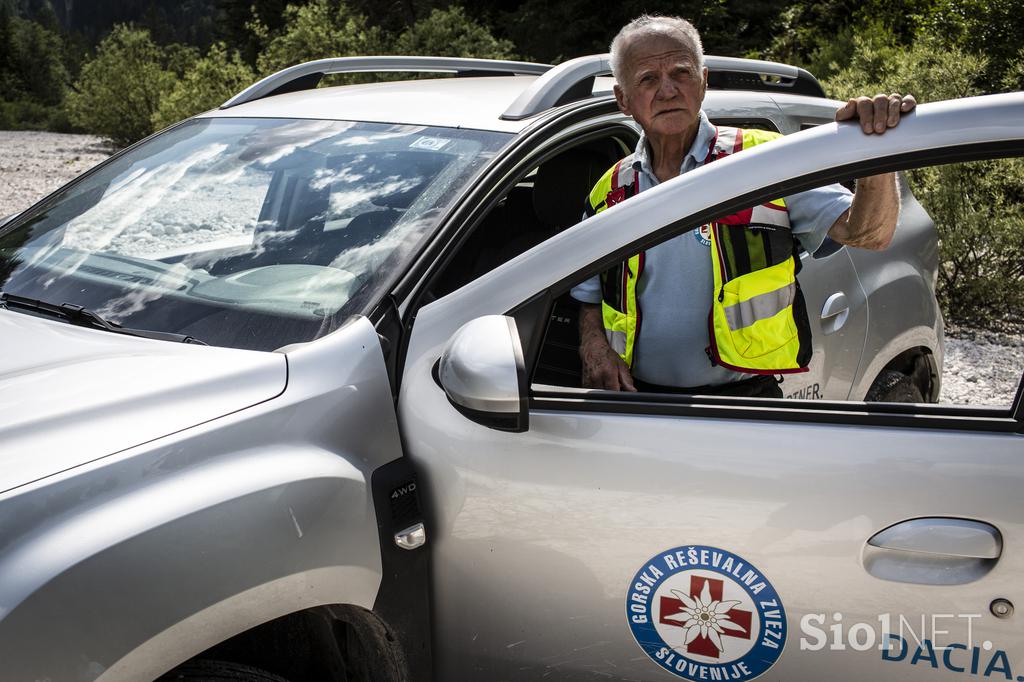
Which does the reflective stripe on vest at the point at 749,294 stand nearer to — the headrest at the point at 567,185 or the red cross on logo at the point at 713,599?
the red cross on logo at the point at 713,599

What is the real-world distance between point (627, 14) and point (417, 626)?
1890 cm

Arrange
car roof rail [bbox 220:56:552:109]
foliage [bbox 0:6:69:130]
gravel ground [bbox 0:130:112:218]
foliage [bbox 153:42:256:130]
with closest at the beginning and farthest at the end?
car roof rail [bbox 220:56:552:109]
gravel ground [bbox 0:130:112:218]
foliage [bbox 153:42:256:130]
foliage [bbox 0:6:69:130]

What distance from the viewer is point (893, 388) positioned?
2.65 metres

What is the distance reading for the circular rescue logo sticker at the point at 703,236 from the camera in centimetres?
197

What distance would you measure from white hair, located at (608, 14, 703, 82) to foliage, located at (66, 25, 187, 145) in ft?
50.0

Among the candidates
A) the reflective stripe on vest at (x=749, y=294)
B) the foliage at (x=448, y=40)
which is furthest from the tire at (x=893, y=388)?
the foliage at (x=448, y=40)

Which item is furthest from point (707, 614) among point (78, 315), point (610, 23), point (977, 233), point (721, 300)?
point (610, 23)

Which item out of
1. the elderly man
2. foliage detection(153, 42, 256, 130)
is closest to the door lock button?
the elderly man

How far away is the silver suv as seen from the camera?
1359mm

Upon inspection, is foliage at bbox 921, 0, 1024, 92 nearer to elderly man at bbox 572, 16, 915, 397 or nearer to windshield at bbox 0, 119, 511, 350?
elderly man at bbox 572, 16, 915, 397

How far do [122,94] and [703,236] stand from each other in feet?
56.2

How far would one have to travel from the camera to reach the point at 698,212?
1.57 m

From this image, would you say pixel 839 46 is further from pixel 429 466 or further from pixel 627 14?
pixel 429 466

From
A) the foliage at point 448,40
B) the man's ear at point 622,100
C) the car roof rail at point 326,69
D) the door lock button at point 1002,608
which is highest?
the foliage at point 448,40
